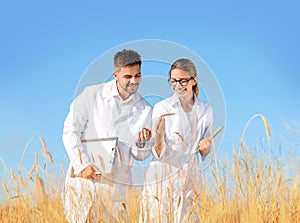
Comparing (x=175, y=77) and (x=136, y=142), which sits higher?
(x=175, y=77)

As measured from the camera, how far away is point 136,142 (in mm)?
3279

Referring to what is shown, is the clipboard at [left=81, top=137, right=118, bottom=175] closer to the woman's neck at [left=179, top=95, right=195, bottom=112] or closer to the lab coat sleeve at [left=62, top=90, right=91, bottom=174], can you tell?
the lab coat sleeve at [left=62, top=90, right=91, bottom=174]

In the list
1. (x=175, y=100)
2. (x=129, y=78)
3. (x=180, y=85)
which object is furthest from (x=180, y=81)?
(x=129, y=78)

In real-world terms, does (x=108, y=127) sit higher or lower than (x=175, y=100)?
lower

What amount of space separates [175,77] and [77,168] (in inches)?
38.2

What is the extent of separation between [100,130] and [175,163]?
0.60 m

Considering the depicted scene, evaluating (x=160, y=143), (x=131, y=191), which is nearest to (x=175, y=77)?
(x=160, y=143)

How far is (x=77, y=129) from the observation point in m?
3.42

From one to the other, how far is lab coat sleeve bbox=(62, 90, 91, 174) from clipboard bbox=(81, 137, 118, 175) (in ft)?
0.17

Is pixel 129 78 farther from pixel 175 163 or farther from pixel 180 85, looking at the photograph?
pixel 175 163

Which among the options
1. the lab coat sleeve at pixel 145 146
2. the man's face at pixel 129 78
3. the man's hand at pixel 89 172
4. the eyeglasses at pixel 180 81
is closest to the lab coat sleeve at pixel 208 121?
the eyeglasses at pixel 180 81

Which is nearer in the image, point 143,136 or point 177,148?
point 143,136

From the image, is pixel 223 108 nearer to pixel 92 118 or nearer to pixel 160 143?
pixel 160 143

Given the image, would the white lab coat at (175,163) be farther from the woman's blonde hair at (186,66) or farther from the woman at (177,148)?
the woman's blonde hair at (186,66)
